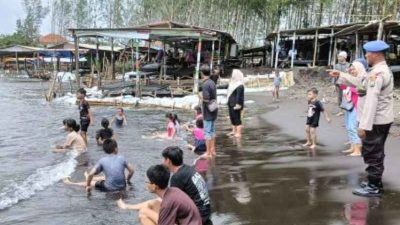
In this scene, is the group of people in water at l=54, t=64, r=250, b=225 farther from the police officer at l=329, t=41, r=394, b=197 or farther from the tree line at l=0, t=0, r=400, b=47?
the tree line at l=0, t=0, r=400, b=47

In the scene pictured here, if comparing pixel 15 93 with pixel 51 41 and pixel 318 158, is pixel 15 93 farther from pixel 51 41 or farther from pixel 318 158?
pixel 51 41

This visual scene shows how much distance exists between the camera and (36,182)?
9.66m

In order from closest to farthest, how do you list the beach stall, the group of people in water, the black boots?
the group of people in water → the black boots → the beach stall

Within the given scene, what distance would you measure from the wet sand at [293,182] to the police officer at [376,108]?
0.62 metres

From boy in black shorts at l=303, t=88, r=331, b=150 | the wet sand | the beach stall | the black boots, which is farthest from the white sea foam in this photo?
the beach stall

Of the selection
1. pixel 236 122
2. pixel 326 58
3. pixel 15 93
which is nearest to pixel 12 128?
pixel 236 122

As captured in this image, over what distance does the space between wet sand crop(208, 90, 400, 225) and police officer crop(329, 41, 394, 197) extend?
619 mm

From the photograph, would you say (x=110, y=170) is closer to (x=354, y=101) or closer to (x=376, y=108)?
(x=376, y=108)

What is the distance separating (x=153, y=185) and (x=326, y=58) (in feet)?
109

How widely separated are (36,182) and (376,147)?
6.05 m

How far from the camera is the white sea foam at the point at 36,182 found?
8516mm

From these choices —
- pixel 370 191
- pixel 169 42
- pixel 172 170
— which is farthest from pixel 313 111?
pixel 169 42

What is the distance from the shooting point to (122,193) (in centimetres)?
833

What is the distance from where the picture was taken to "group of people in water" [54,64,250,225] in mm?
4594
